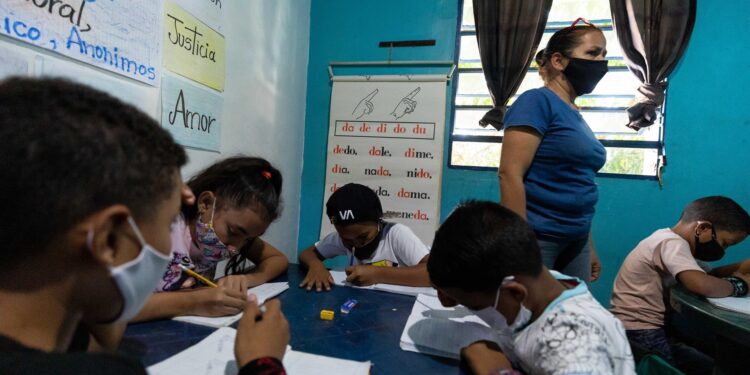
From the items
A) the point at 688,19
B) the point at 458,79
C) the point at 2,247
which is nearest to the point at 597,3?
the point at 688,19

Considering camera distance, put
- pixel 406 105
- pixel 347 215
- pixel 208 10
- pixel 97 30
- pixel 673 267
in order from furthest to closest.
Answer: pixel 406 105 → pixel 208 10 → pixel 673 267 → pixel 347 215 → pixel 97 30

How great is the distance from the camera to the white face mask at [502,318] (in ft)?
2.46

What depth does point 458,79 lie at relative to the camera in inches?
105

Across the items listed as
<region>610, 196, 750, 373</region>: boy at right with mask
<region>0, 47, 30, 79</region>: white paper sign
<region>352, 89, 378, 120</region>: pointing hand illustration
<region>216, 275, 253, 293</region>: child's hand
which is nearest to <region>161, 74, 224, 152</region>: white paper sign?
<region>0, 47, 30, 79</region>: white paper sign

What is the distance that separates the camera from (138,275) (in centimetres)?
45

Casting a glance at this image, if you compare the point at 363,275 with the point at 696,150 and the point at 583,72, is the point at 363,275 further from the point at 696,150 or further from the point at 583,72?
the point at 696,150

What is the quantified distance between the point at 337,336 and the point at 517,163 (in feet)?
2.53

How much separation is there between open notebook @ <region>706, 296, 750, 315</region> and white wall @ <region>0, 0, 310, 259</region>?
196 centimetres

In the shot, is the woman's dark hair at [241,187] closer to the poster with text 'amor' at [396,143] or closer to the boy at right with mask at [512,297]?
the boy at right with mask at [512,297]

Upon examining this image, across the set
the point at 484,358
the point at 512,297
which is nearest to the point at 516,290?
the point at 512,297

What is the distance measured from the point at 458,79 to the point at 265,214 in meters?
1.94

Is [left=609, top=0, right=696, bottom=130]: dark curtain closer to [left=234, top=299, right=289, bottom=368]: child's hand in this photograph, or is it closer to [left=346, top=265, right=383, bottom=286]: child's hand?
[left=346, top=265, right=383, bottom=286]: child's hand

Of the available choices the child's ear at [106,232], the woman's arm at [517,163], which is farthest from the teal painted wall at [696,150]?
the child's ear at [106,232]

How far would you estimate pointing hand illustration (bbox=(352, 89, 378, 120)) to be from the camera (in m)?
2.72
